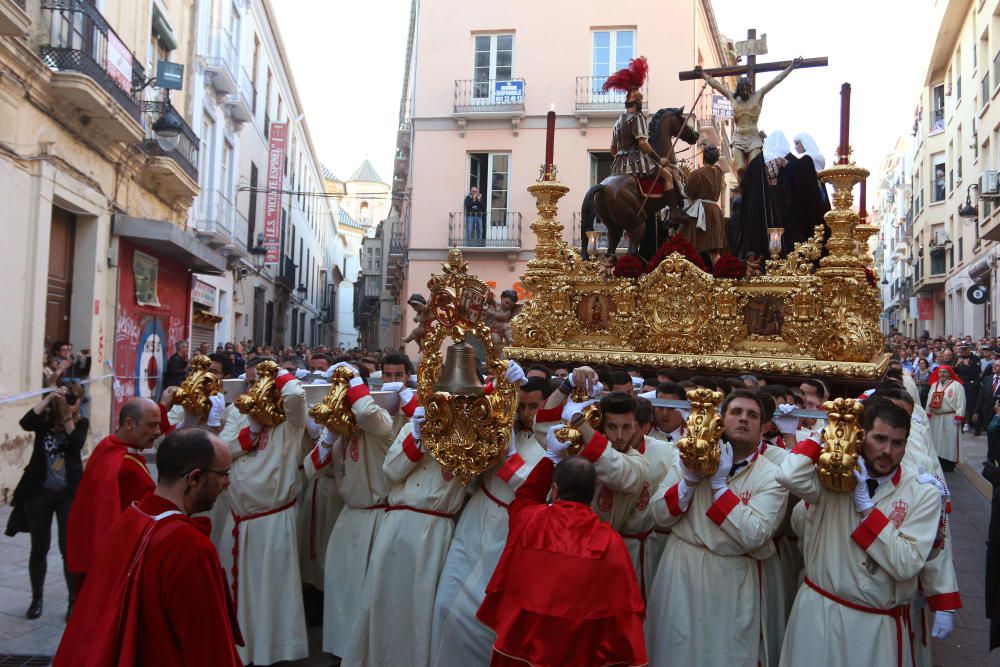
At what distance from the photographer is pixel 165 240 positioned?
12242 millimetres

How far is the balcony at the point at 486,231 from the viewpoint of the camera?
19.0m

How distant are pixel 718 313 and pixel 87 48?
812 centimetres

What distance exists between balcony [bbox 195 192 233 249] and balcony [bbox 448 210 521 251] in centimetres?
511

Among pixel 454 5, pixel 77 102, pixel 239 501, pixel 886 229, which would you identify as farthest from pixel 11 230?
pixel 886 229

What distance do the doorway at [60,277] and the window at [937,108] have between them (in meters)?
29.8

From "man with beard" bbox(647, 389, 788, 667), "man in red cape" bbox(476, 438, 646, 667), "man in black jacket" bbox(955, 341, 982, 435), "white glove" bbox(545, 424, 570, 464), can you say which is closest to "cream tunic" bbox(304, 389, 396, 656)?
"white glove" bbox(545, 424, 570, 464)

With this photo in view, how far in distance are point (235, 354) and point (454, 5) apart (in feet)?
33.7

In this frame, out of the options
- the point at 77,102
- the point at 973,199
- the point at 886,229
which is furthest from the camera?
the point at 886,229

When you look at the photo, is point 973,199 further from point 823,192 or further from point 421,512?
point 421,512

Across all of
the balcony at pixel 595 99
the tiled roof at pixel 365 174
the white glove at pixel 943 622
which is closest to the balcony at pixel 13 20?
the white glove at pixel 943 622

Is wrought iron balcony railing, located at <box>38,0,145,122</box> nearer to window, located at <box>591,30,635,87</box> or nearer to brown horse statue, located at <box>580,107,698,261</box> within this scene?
brown horse statue, located at <box>580,107,698,261</box>

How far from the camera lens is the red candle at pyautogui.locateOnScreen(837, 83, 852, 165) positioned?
240 inches

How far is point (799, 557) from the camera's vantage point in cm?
398

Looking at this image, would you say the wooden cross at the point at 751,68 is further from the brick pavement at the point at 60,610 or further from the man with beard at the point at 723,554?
the man with beard at the point at 723,554
